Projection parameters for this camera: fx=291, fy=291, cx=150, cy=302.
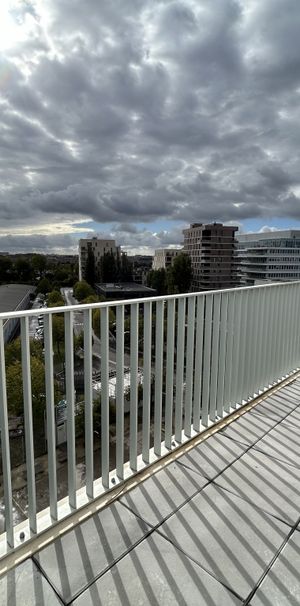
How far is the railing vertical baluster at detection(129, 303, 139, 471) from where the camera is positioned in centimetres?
143

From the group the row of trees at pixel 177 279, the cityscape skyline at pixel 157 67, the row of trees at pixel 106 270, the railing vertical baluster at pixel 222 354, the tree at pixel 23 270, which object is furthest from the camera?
the tree at pixel 23 270

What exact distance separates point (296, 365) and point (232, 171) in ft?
86.5

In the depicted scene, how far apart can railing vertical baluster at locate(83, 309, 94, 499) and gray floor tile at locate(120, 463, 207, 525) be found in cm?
20

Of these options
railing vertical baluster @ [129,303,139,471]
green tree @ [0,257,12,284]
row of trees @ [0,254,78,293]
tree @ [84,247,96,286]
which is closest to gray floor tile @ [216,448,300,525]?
railing vertical baluster @ [129,303,139,471]

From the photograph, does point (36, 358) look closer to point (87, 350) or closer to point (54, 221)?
point (87, 350)

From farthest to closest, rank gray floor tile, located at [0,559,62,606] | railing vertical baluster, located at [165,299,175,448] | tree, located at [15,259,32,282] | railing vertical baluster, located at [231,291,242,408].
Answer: tree, located at [15,259,32,282] → railing vertical baluster, located at [231,291,242,408] → railing vertical baluster, located at [165,299,175,448] → gray floor tile, located at [0,559,62,606]

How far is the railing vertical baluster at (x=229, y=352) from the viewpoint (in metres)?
2.11

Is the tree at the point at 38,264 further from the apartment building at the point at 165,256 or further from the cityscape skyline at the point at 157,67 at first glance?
the cityscape skyline at the point at 157,67

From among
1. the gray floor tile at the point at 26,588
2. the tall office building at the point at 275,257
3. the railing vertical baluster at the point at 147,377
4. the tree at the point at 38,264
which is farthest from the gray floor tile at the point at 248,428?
the tree at the point at 38,264

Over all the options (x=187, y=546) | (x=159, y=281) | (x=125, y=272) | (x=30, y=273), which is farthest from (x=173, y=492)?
(x=30, y=273)

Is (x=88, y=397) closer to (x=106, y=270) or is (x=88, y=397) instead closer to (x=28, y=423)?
(x=28, y=423)

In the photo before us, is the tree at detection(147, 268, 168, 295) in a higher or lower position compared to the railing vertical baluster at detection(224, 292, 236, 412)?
lower

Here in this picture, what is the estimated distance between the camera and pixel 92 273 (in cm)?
5731

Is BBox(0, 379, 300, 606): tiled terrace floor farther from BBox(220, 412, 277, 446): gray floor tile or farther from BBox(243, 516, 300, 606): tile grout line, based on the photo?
BBox(220, 412, 277, 446): gray floor tile
